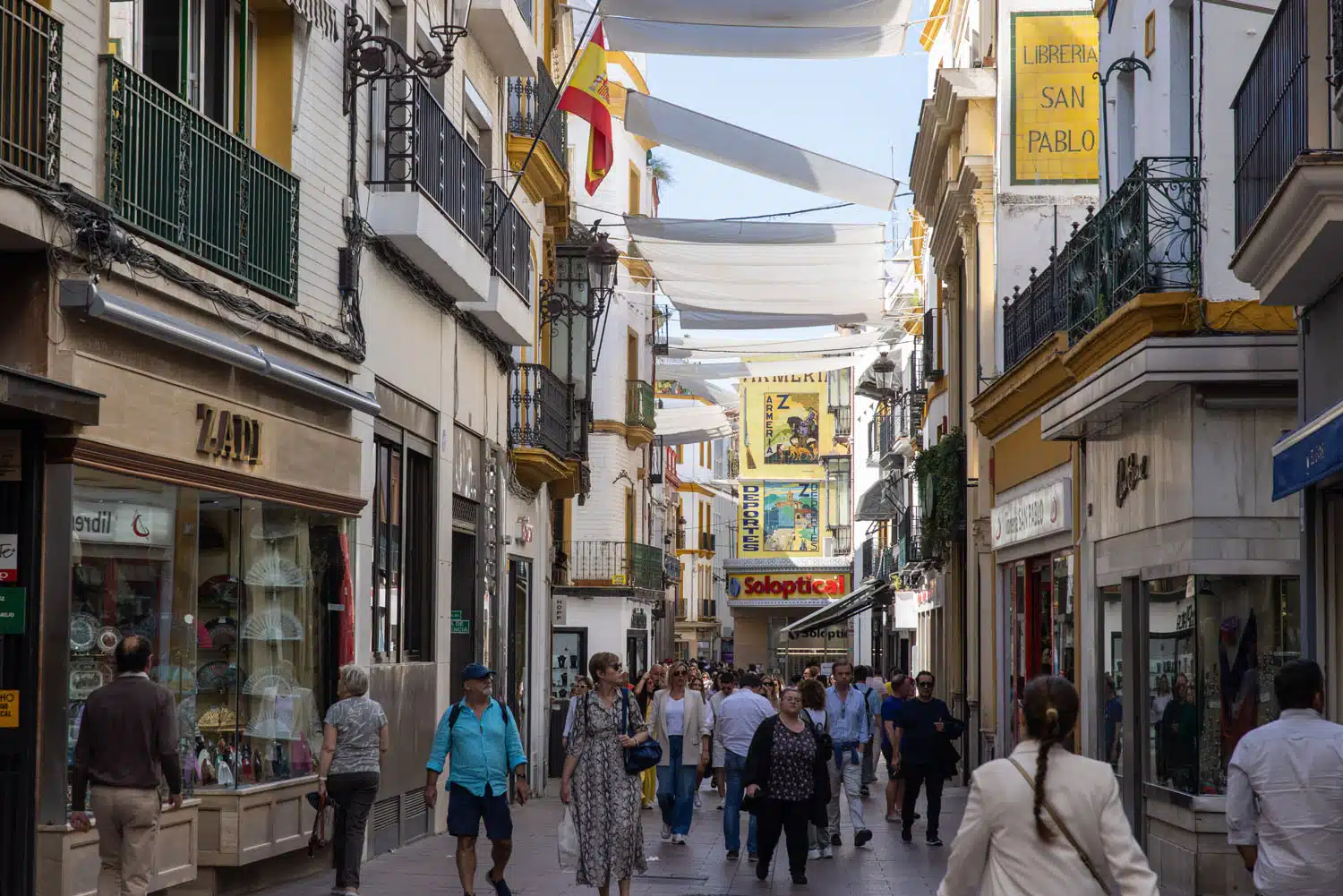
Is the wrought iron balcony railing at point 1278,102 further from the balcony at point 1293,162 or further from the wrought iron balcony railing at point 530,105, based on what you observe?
the wrought iron balcony railing at point 530,105

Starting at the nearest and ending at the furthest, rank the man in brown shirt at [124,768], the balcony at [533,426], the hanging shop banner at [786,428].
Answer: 1. the man in brown shirt at [124,768]
2. the balcony at [533,426]
3. the hanging shop banner at [786,428]

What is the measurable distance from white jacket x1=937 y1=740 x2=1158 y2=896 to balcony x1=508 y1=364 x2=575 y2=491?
1943 cm

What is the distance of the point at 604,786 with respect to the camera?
12719mm

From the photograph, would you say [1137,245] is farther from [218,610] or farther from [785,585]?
[785,585]

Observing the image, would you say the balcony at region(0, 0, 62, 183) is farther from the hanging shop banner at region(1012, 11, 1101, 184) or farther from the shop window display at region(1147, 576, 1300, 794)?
the hanging shop banner at region(1012, 11, 1101, 184)

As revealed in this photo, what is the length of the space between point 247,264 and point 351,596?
3.71 m

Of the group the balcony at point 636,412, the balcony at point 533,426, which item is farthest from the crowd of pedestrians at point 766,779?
the balcony at point 636,412

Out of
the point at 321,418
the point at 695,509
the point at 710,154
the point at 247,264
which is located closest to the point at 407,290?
the point at 321,418

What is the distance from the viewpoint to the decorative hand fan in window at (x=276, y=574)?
46.5 ft

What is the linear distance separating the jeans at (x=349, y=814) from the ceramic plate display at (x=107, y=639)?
2.13 meters

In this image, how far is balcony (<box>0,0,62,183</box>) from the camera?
972cm

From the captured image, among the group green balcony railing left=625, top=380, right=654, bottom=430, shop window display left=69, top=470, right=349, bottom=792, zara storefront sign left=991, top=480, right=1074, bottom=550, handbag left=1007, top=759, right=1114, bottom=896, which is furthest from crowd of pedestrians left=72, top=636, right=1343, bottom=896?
green balcony railing left=625, top=380, right=654, bottom=430

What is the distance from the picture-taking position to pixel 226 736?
13.5 metres

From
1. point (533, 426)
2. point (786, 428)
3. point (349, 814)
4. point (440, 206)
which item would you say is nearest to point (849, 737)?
point (533, 426)
